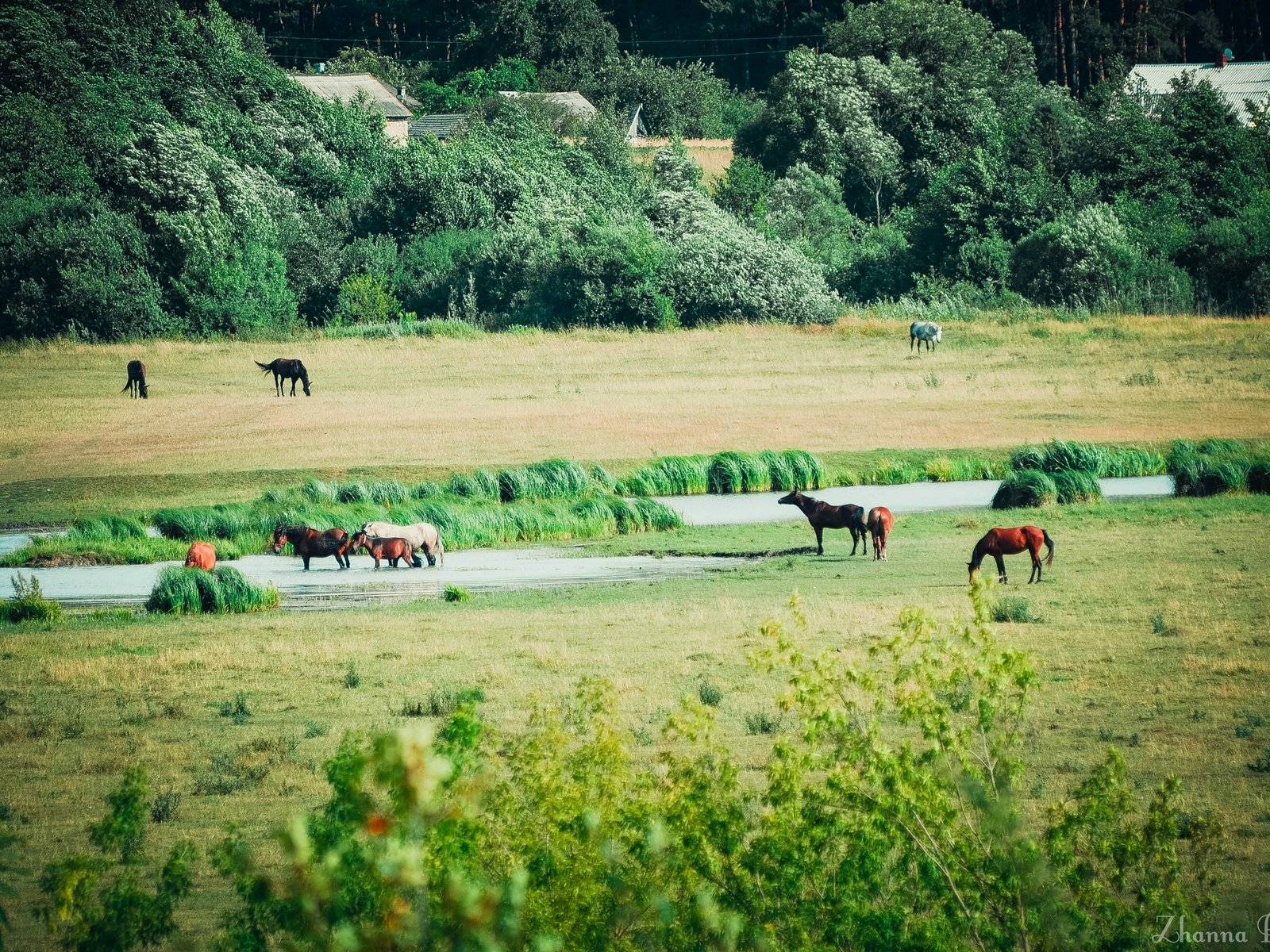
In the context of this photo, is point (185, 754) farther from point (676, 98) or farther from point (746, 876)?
point (676, 98)

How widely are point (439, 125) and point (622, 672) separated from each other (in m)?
87.6

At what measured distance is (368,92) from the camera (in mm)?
103938

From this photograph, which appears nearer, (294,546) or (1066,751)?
(1066,751)

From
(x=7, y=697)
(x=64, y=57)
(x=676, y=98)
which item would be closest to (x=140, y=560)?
(x=7, y=697)

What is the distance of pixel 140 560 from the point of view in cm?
2652

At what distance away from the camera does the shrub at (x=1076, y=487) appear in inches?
1166

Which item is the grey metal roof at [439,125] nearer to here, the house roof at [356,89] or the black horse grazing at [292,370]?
the house roof at [356,89]

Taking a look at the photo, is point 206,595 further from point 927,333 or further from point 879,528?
point 927,333

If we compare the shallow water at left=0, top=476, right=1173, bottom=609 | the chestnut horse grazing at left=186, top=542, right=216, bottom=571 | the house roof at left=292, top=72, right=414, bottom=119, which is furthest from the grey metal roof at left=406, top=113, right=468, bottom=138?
the chestnut horse grazing at left=186, top=542, right=216, bottom=571

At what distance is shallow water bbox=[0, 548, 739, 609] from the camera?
23.2m

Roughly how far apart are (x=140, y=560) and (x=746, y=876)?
2031 centimetres

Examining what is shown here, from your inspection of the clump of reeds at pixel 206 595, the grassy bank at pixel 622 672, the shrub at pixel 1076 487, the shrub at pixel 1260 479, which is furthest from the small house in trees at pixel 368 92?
the grassy bank at pixel 622 672

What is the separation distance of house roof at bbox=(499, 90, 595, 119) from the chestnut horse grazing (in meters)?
75.7

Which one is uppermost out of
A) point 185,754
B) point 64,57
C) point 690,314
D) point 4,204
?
point 64,57
